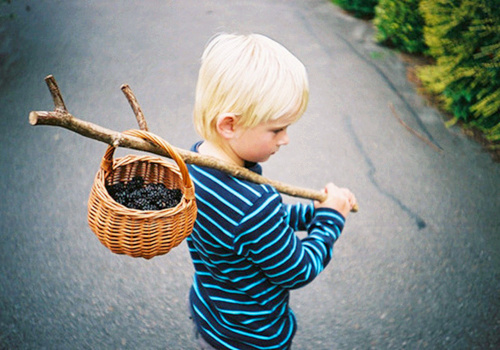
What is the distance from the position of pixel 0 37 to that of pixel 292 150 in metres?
3.88

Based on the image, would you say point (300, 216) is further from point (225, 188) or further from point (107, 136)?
point (107, 136)

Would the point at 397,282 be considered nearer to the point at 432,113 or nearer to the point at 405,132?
the point at 405,132

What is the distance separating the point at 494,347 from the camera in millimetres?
2383

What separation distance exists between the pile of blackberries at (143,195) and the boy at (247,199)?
104 mm

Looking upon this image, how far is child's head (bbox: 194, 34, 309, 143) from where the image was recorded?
1.10m

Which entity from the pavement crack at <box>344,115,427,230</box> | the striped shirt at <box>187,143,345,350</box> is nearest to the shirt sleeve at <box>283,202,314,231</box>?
the striped shirt at <box>187,143,345,350</box>

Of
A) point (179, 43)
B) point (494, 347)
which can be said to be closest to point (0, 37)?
point (179, 43)

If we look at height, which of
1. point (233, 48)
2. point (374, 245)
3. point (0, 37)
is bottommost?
point (0, 37)

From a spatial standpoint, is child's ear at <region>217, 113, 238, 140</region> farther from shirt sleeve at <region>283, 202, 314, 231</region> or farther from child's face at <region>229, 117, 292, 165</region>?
shirt sleeve at <region>283, 202, 314, 231</region>

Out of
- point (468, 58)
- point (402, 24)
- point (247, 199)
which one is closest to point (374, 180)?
point (468, 58)

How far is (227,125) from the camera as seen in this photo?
1.16 m

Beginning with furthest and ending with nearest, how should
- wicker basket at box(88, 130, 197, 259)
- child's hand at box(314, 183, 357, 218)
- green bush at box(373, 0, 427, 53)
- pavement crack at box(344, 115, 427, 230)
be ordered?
green bush at box(373, 0, 427, 53) → pavement crack at box(344, 115, 427, 230) → child's hand at box(314, 183, 357, 218) → wicker basket at box(88, 130, 197, 259)

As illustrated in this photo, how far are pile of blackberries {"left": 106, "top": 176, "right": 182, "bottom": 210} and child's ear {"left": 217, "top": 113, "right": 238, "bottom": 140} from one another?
25 cm

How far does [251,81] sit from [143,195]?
19.0 inches
